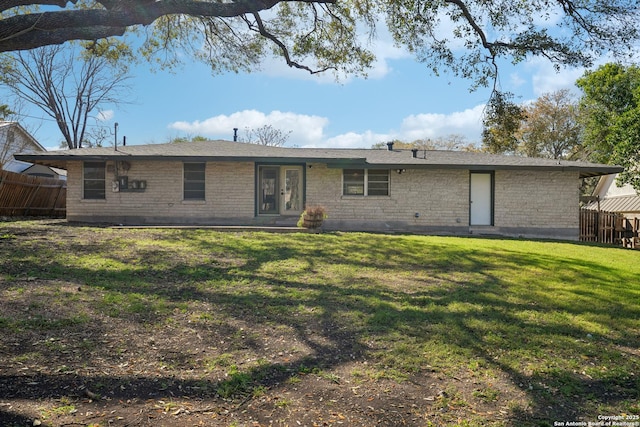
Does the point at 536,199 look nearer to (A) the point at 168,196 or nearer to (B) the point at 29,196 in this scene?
(A) the point at 168,196

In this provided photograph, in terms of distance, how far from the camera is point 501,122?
1043cm

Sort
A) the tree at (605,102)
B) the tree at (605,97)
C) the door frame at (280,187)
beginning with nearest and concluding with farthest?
the door frame at (280,187) → the tree at (605,102) → the tree at (605,97)

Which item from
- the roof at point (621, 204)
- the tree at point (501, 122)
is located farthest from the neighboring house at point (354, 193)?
the roof at point (621, 204)

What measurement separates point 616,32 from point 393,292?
7.33 m

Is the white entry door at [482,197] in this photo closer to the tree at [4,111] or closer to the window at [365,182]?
the window at [365,182]

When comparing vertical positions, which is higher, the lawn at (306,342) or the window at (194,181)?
the window at (194,181)

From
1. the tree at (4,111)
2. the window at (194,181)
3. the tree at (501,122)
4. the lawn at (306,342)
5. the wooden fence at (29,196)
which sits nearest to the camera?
the lawn at (306,342)

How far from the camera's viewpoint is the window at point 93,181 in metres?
16.1

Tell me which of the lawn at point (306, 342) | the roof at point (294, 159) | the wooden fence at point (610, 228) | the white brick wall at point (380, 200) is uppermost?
the roof at point (294, 159)

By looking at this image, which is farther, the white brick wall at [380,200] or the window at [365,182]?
the window at [365,182]

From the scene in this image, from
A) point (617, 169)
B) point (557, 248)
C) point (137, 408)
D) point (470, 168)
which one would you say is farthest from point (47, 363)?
point (617, 169)

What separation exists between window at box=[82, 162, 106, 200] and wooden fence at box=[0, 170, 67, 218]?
11.8ft

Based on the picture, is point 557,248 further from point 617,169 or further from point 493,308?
point 493,308

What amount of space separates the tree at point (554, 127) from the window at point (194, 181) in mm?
26671
